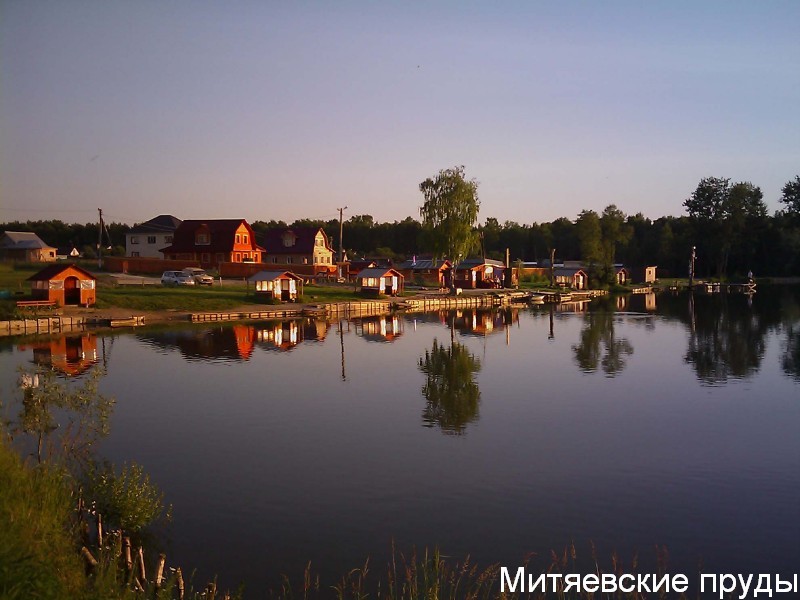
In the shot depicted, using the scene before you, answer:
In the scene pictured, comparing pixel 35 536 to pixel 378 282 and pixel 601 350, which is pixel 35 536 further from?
pixel 378 282

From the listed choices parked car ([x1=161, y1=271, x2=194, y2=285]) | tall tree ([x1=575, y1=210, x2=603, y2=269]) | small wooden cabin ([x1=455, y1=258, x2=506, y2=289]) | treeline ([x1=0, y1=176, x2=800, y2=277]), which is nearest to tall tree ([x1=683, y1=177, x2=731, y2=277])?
treeline ([x1=0, y1=176, x2=800, y2=277])

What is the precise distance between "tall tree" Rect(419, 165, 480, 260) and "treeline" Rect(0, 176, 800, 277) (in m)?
25.0

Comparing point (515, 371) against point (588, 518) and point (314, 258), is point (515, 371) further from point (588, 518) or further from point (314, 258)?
point (314, 258)

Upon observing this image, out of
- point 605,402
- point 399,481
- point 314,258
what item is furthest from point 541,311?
point 399,481

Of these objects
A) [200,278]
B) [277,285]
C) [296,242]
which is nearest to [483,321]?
[277,285]

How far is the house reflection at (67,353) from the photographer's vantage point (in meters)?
31.8

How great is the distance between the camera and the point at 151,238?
292 ft

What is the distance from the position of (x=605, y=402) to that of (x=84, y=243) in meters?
114

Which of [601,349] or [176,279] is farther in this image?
[176,279]

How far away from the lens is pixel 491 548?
12.9 metres

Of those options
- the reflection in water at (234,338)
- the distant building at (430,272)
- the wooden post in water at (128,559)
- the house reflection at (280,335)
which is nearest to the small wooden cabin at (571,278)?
the distant building at (430,272)

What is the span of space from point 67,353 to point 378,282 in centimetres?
3591

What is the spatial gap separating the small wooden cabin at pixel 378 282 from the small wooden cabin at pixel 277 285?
25.9 ft

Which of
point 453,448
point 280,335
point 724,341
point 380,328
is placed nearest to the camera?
point 453,448
